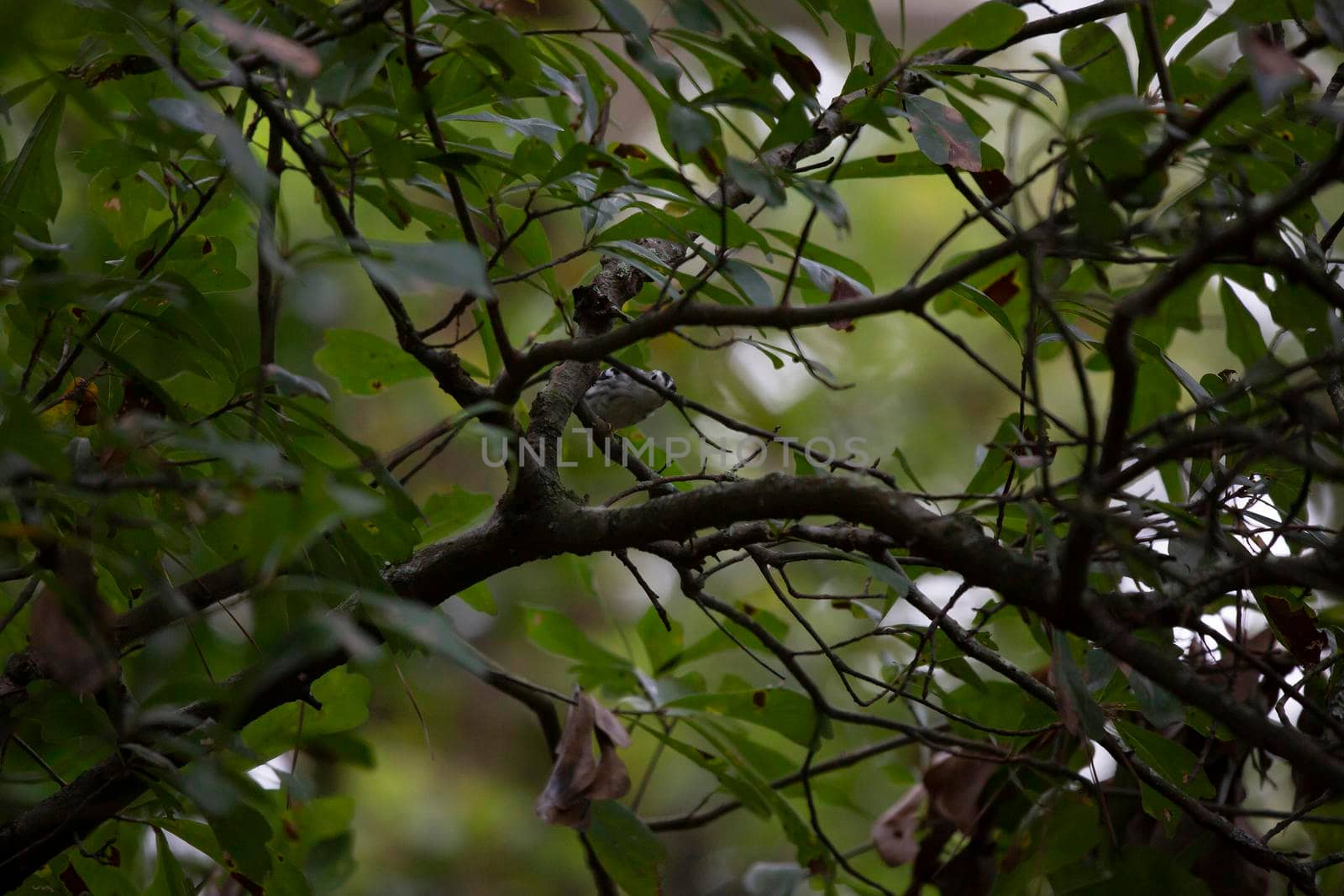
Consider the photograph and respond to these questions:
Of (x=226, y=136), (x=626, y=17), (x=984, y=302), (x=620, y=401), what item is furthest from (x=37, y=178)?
(x=620, y=401)

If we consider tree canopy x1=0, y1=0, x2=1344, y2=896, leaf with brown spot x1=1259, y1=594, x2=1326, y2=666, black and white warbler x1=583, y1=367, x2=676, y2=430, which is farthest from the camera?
black and white warbler x1=583, y1=367, x2=676, y2=430

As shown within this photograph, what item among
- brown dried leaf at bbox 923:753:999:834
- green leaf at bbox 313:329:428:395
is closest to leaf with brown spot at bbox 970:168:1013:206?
green leaf at bbox 313:329:428:395

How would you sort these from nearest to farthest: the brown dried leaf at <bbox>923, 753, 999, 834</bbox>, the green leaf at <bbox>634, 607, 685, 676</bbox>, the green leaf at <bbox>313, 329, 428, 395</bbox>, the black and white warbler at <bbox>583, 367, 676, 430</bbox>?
the green leaf at <bbox>313, 329, 428, 395</bbox>
the brown dried leaf at <bbox>923, 753, 999, 834</bbox>
the green leaf at <bbox>634, 607, 685, 676</bbox>
the black and white warbler at <bbox>583, 367, 676, 430</bbox>

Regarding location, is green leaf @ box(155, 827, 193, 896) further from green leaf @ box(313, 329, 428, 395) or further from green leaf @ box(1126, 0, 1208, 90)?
green leaf @ box(1126, 0, 1208, 90)

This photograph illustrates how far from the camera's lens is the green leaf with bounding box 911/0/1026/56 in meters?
0.84

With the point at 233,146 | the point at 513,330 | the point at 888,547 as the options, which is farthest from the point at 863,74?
the point at 513,330

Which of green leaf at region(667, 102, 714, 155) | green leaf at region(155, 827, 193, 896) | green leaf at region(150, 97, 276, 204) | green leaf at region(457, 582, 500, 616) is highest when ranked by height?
green leaf at region(667, 102, 714, 155)

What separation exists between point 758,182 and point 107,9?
41 cm

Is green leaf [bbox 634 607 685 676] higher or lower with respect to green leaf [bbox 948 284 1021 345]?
lower

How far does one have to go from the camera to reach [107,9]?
646 millimetres

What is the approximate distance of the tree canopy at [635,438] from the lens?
627 millimetres

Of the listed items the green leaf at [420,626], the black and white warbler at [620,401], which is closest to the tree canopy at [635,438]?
the green leaf at [420,626]

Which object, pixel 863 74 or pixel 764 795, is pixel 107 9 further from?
pixel 764 795

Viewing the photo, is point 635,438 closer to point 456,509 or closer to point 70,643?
point 456,509
